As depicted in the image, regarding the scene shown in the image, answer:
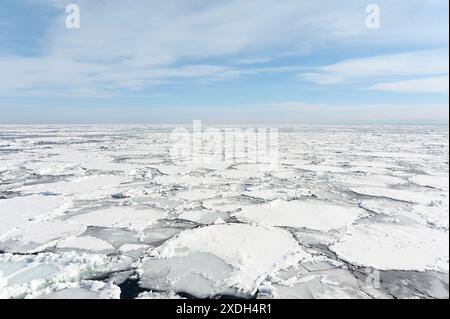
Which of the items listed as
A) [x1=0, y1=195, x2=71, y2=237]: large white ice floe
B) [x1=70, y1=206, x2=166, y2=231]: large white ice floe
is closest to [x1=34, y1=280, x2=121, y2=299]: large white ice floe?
[x1=70, y1=206, x2=166, y2=231]: large white ice floe

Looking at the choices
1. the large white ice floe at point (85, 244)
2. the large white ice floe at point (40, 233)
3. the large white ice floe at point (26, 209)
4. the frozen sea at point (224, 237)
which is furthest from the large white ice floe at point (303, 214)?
the large white ice floe at point (26, 209)

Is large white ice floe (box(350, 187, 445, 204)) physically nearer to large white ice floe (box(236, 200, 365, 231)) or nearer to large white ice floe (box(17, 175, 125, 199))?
large white ice floe (box(236, 200, 365, 231))

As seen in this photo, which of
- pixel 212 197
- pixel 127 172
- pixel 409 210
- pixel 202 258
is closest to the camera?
pixel 202 258

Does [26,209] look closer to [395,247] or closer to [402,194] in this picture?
[395,247]

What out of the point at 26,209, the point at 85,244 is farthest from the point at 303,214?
the point at 26,209
